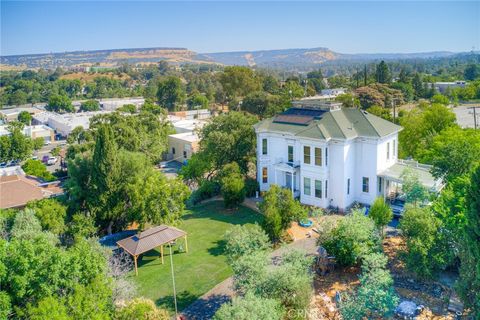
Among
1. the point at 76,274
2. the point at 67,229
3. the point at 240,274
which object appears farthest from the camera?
the point at 67,229

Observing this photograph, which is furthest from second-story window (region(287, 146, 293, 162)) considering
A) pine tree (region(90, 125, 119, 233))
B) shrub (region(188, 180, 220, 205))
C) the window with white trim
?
pine tree (region(90, 125, 119, 233))

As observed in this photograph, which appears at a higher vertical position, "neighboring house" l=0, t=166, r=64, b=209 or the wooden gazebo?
"neighboring house" l=0, t=166, r=64, b=209

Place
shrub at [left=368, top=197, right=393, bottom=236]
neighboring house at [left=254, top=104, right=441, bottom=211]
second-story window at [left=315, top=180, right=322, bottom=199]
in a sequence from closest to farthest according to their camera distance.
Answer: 1. shrub at [left=368, top=197, right=393, bottom=236]
2. neighboring house at [left=254, top=104, right=441, bottom=211]
3. second-story window at [left=315, top=180, right=322, bottom=199]

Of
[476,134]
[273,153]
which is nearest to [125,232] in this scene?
[273,153]

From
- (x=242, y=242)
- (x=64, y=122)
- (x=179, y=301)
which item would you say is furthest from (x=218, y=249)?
(x=64, y=122)

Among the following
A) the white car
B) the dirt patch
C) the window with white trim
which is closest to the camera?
the dirt patch

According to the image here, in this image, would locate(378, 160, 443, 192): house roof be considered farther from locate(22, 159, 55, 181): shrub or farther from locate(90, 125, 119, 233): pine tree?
locate(22, 159, 55, 181): shrub

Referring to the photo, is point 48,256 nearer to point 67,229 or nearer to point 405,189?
point 67,229
